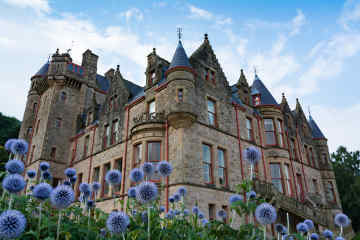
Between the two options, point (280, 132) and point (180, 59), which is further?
point (280, 132)

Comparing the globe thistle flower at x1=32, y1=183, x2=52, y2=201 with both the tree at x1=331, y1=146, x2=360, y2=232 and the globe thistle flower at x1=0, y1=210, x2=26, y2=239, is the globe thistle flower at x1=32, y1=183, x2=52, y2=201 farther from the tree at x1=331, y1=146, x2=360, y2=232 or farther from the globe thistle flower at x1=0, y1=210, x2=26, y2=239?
the tree at x1=331, y1=146, x2=360, y2=232

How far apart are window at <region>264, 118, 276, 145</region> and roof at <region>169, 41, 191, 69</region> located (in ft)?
31.7

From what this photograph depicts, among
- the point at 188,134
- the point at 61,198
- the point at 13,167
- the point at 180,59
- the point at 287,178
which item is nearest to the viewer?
the point at 61,198

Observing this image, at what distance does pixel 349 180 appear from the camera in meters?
36.6

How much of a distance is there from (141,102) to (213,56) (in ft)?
23.7

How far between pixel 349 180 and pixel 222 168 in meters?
28.8

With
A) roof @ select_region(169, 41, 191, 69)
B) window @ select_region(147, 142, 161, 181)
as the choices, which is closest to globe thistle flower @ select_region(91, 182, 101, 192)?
window @ select_region(147, 142, 161, 181)

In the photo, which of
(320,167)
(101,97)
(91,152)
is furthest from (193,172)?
(101,97)

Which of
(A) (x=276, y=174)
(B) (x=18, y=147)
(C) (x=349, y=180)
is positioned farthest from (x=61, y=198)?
(C) (x=349, y=180)

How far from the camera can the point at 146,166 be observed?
16.9 ft

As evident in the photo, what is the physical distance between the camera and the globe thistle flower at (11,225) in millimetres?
2298

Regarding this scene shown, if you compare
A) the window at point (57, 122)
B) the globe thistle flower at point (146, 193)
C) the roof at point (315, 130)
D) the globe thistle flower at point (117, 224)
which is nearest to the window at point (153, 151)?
the globe thistle flower at point (146, 193)

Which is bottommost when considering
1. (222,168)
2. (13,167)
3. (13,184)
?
(13,184)

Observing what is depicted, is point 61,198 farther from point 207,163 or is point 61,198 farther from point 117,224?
point 207,163
